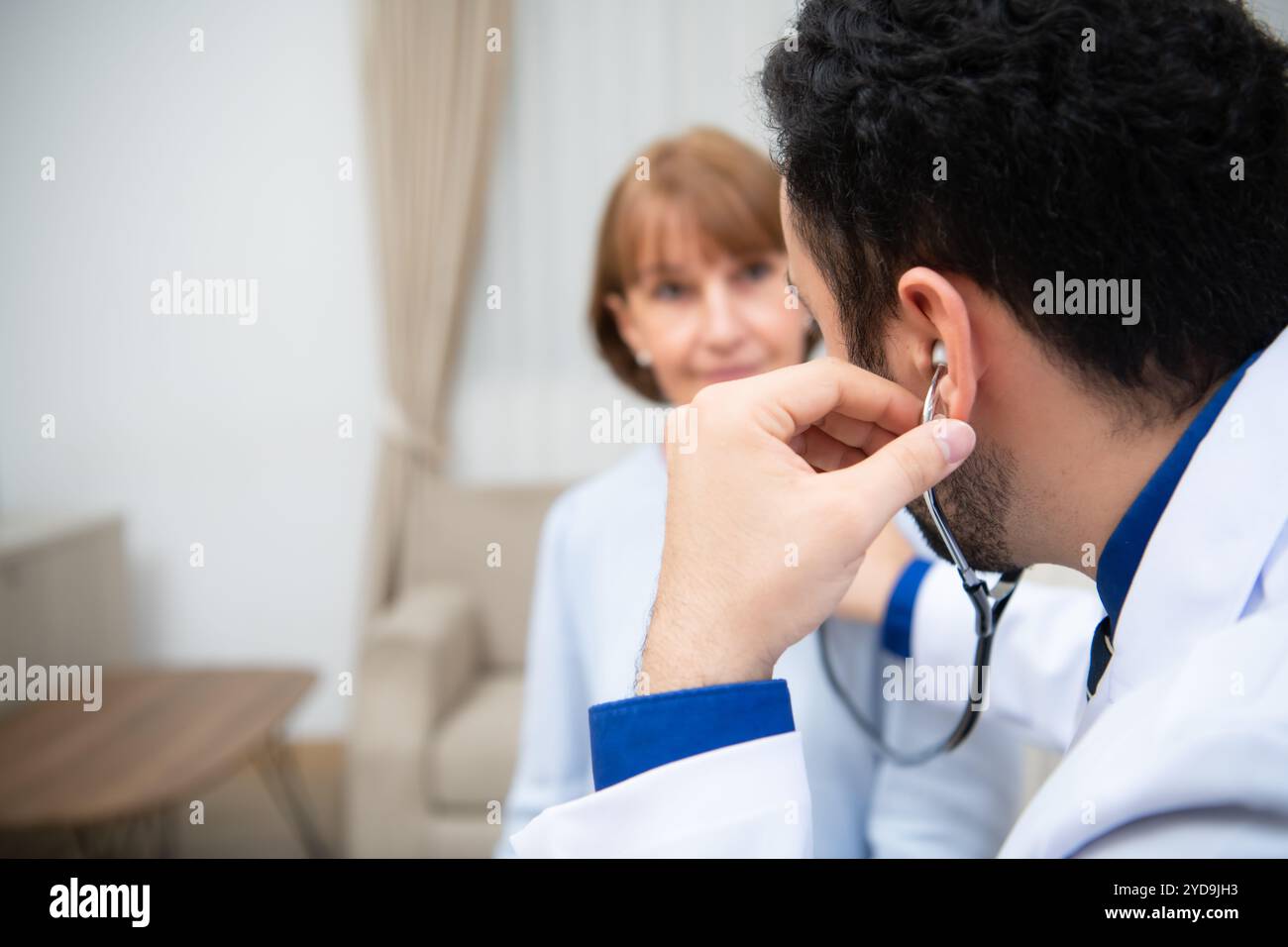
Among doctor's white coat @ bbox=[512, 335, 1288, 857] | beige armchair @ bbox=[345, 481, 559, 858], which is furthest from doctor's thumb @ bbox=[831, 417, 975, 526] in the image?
beige armchair @ bbox=[345, 481, 559, 858]

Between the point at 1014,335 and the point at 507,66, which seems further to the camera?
the point at 507,66

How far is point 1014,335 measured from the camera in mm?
434

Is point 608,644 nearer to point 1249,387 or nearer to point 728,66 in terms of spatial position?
point 1249,387

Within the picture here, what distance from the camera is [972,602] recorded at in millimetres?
550

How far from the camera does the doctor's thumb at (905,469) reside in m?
0.41

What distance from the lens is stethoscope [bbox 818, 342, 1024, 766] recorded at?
446 millimetres

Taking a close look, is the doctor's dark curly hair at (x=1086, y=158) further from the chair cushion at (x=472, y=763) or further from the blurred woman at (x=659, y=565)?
the chair cushion at (x=472, y=763)

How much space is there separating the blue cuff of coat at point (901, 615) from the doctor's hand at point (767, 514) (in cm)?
28

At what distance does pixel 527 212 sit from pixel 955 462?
187 cm

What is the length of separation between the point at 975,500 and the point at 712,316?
43 centimetres

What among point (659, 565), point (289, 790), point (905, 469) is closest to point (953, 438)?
point (905, 469)

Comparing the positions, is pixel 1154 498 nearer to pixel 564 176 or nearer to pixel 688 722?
pixel 688 722
